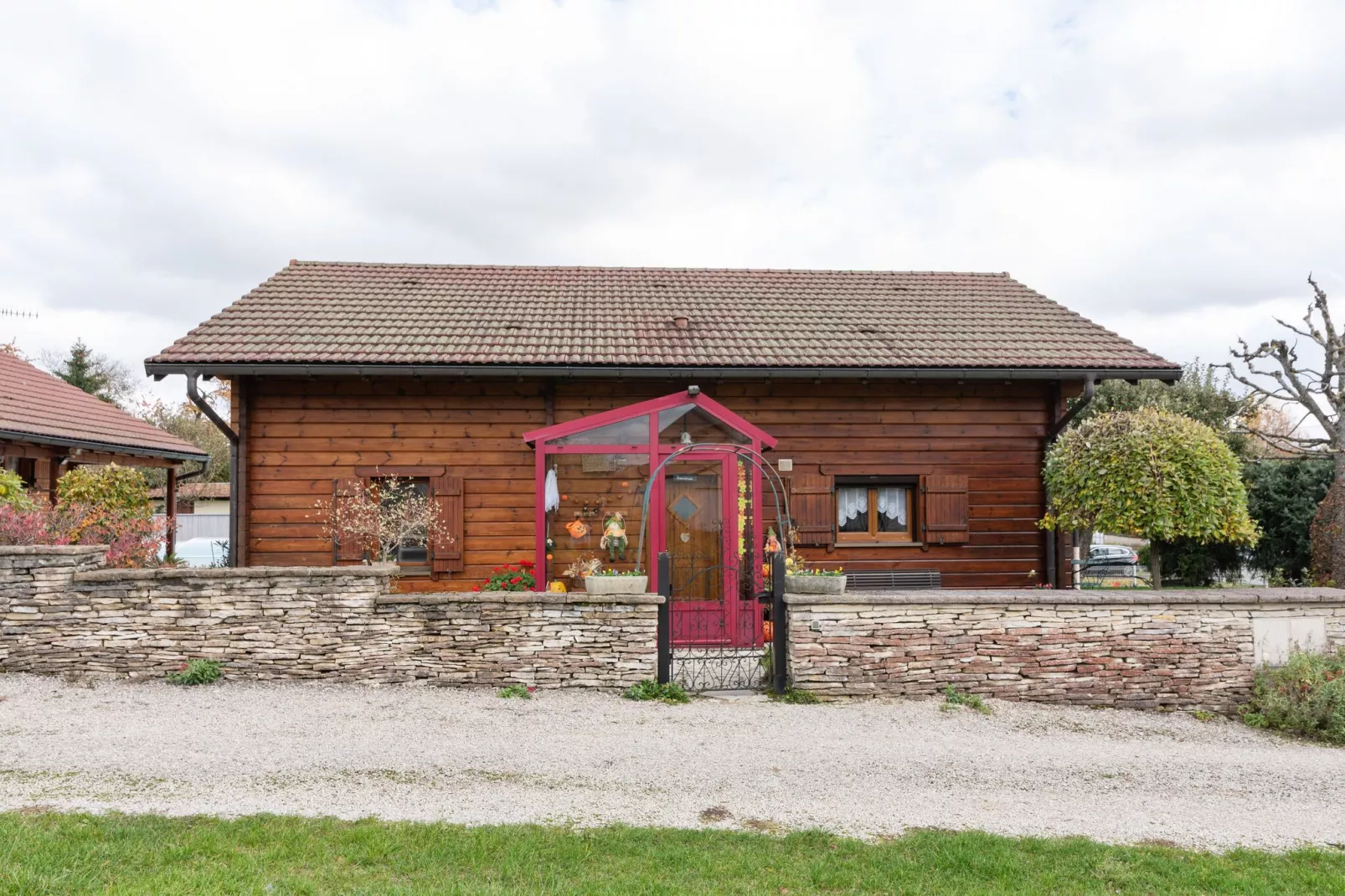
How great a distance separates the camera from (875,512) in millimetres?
11430

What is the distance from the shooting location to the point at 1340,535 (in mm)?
11117

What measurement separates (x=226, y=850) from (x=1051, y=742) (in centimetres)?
555

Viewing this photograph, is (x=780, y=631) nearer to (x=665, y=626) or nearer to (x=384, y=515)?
(x=665, y=626)

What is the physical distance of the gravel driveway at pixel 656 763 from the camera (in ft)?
15.7

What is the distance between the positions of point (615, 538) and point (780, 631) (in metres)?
2.33

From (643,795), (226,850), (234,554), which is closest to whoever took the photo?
(226,850)

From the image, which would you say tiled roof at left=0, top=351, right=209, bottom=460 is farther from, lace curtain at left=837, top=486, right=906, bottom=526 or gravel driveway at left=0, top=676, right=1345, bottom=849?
lace curtain at left=837, top=486, right=906, bottom=526

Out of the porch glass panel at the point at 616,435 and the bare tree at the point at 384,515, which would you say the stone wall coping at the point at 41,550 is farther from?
the porch glass panel at the point at 616,435

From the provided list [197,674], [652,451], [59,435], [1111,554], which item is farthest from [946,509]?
[59,435]

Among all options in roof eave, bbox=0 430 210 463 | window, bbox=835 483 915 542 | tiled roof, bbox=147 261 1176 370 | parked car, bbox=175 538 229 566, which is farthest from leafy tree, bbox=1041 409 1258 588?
roof eave, bbox=0 430 210 463

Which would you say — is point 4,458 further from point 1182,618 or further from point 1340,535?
point 1340,535

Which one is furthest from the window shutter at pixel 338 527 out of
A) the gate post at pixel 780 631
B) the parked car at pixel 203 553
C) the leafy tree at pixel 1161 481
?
the leafy tree at pixel 1161 481

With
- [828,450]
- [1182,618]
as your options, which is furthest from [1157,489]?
[828,450]

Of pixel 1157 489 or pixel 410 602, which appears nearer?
pixel 410 602
